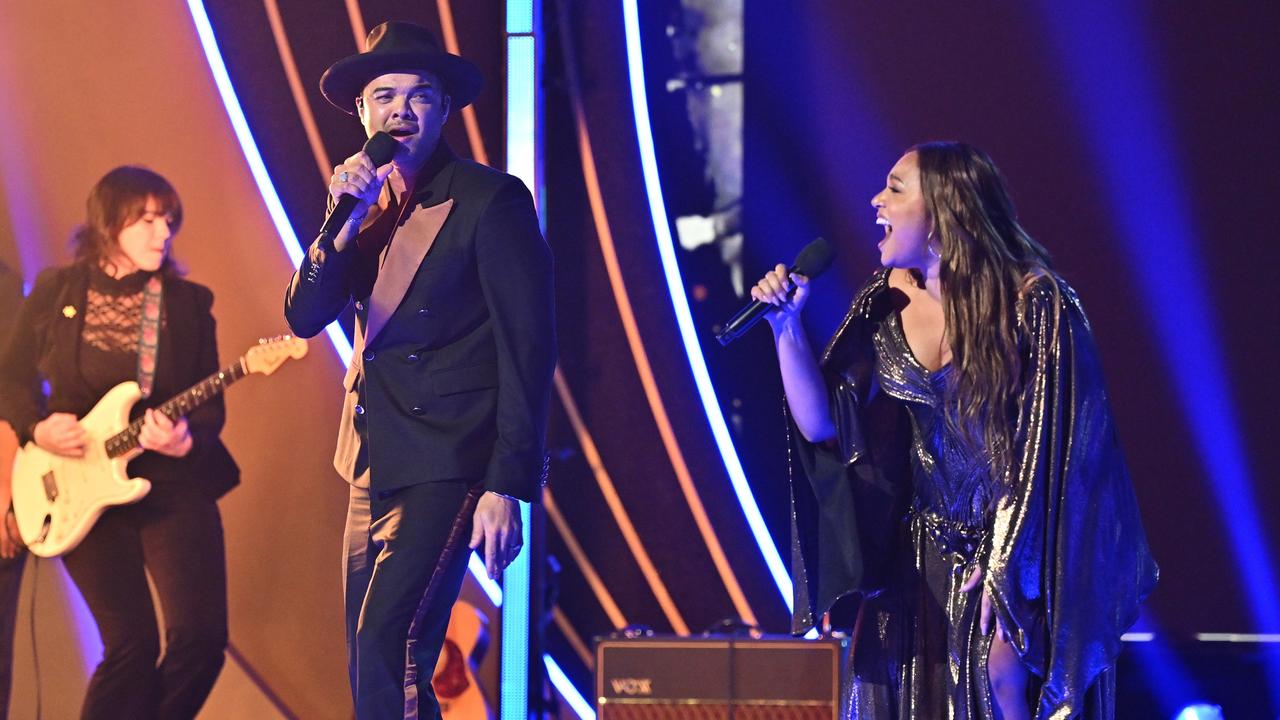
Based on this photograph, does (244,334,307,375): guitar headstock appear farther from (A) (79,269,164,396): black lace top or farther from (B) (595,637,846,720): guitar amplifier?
(B) (595,637,846,720): guitar amplifier

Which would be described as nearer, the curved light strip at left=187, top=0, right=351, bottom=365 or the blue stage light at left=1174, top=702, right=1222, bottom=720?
the blue stage light at left=1174, top=702, right=1222, bottom=720

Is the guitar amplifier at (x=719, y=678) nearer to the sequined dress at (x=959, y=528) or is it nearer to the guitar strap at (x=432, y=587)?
the sequined dress at (x=959, y=528)

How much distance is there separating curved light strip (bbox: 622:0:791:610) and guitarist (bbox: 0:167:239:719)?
4.33ft

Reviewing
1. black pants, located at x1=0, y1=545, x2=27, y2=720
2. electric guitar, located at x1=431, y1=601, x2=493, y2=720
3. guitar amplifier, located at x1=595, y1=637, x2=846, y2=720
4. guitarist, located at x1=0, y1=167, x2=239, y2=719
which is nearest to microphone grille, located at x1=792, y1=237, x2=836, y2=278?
guitar amplifier, located at x1=595, y1=637, x2=846, y2=720

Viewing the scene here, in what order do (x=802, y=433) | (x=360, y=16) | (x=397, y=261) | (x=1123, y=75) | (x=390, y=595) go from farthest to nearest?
(x=360, y=16) < (x=1123, y=75) < (x=802, y=433) < (x=397, y=261) < (x=390, y=595)

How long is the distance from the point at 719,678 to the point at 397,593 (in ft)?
4.17

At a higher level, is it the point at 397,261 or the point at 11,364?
the point at 397,261

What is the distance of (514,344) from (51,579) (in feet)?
7.27

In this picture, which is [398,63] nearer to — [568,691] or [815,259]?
[815,259]

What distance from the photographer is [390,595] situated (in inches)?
85.8

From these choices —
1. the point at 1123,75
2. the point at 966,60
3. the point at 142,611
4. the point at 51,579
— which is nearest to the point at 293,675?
the point at 142,611

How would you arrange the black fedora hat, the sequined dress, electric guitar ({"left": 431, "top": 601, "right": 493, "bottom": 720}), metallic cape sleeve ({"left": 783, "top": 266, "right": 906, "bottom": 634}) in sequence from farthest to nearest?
electric guitar ({"left": 431, "top": 601, "right": 493, "bottom": 720}) < metallic cape sleeve ({"left": 783, "top": 266, "right": 906, "bottom": 634}) < the black fedora hat < the sequined dress

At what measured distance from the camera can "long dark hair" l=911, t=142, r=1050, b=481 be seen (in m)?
2.47

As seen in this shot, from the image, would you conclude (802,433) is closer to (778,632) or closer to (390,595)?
(390,595)
